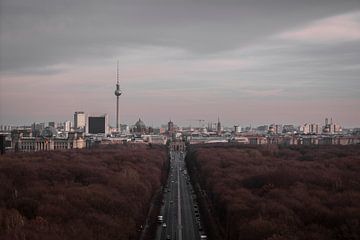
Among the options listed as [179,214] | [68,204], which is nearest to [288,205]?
[68,204]

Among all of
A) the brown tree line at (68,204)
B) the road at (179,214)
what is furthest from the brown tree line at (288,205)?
the brown tree line at (68,204)

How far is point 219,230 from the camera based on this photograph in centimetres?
3694

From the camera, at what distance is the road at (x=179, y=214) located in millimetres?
35781

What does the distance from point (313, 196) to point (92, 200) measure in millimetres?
13851

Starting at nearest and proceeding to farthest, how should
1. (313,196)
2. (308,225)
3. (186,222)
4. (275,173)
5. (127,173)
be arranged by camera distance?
1. (308,225)
2. (313,196)
3. (186,222)
4. (275,173)
5. (127,173)

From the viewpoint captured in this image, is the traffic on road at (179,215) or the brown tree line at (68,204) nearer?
the brown tree line at (68,204)

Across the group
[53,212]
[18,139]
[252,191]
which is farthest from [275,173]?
[18,139]

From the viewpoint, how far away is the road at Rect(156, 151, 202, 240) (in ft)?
117

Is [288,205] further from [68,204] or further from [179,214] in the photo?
[179,214]

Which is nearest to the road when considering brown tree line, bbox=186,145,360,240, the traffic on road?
the traffic on road

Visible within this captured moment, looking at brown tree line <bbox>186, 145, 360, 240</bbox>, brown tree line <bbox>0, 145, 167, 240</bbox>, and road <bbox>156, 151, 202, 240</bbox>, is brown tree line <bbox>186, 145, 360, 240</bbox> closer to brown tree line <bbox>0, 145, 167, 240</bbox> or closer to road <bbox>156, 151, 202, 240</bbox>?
road <bbox>156, 151, 202, 240</bbox>

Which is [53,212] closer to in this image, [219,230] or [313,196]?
[219,230]

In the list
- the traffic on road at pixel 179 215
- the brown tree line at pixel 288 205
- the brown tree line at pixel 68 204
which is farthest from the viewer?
the traffic on road at pixel 179 215

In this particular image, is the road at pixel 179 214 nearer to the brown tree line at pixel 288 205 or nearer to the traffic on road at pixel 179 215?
the traffic on road at pixel 179 215
